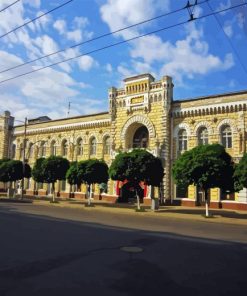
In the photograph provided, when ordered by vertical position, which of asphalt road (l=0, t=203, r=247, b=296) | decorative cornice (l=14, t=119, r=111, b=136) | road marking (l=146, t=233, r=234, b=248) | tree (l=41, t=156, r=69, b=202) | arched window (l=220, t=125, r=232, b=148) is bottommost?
asphalt road (l=0, t=203, r=247, b=296)

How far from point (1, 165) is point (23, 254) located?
35.6m

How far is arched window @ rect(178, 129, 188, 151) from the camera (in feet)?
120

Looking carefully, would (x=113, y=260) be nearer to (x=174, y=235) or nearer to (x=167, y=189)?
(x=174, y=235)

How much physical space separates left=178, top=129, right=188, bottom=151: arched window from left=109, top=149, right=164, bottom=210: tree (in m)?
6.78

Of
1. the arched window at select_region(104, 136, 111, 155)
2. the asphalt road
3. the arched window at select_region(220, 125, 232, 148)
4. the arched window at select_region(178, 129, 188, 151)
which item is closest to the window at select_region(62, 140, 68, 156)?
the arched window at select_region(104, 136, 111, 155)

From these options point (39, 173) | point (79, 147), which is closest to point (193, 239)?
point (39, 173)

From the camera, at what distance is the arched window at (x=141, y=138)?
40156 mm

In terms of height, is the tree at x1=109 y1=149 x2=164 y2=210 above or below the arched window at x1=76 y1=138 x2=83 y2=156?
below

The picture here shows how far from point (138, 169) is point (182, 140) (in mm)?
8816

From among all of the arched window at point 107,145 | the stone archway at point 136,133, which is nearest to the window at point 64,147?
the arched window at point 107,145

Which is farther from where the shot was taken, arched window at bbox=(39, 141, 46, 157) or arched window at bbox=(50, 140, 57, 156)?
arched window at bbox=(39, 141, 46, 157)

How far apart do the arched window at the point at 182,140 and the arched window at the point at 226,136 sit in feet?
12.7

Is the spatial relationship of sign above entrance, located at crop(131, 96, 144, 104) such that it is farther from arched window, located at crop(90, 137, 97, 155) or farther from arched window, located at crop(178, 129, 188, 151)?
arched window, located at crop(90, 137, 97, 155)

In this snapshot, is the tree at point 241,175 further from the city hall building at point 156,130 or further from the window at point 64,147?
the window at point 64,147
